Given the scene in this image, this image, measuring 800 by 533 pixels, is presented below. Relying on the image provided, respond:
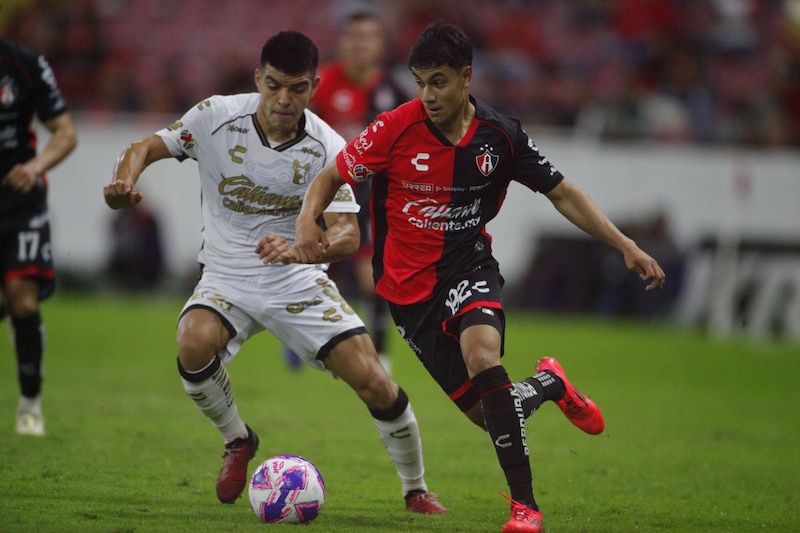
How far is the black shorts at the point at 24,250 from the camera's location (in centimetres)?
805

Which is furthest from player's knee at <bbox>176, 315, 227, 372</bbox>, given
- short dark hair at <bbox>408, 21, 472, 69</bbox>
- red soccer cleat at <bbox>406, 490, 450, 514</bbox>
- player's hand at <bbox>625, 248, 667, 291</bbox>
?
player's hand at <bbox>625, 248, 667, 291</bbox>

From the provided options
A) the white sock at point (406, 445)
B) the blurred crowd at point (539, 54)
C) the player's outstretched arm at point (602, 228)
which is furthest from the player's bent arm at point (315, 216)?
the blurred crowd at point (539, 54)

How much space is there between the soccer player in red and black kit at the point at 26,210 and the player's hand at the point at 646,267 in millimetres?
4363

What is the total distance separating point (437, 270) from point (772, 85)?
1577 cm

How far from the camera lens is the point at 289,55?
6117 mm

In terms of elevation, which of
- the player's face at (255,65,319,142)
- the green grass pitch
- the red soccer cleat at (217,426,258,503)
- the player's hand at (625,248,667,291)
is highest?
the player's face at (255,65,319,142)

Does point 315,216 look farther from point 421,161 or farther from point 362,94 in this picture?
point 362,94

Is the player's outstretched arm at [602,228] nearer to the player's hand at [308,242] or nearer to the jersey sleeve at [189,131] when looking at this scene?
the player's hand at [308,242]

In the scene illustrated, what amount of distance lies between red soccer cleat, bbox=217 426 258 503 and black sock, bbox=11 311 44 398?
7.86ft

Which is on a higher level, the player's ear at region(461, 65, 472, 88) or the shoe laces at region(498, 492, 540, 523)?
the player's ear at region(461, 65, 472, 88)

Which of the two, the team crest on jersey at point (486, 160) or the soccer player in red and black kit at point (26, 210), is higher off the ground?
the team crest on jersey at point (486, 160)

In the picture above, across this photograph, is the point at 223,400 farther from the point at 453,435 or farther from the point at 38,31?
the point at 38,31

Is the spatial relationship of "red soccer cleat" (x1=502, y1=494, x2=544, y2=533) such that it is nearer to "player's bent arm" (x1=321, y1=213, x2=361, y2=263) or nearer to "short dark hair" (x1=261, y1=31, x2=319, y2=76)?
"player's bent arm" (x1=321, y1=213, x2=361, y2=263)

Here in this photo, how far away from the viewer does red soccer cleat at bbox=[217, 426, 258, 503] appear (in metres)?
6.12
